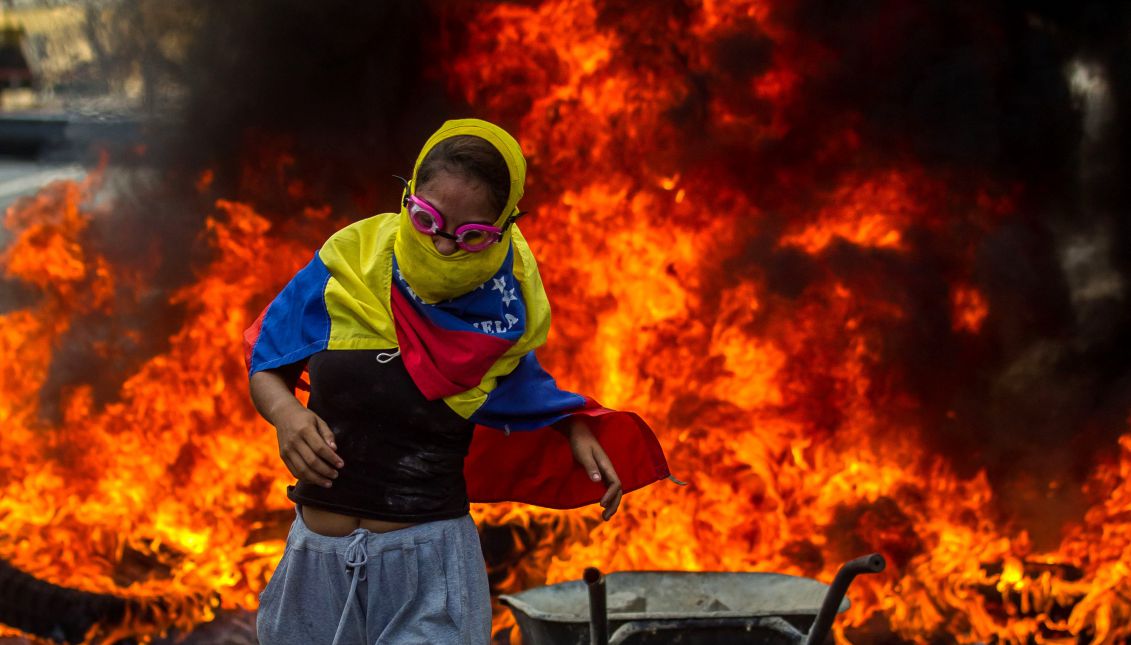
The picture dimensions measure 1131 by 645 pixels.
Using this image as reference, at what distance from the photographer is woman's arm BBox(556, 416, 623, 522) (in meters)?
2.84

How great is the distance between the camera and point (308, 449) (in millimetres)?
2549

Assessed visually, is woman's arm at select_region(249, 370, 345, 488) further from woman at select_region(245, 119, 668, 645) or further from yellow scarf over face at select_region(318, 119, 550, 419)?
yellow scarf over face at select_region(318, 119, 550, 419)

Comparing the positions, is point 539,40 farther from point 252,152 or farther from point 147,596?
point 147,596

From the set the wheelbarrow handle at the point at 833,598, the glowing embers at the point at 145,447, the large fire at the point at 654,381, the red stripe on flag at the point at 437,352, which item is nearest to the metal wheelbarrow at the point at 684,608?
the wheelbarrow handle at the point at 833,598

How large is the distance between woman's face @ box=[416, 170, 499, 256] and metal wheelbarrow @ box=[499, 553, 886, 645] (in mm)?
1028

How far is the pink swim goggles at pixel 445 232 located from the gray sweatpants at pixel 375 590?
0.68 m

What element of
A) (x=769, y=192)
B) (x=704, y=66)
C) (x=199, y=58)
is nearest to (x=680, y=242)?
(x=769, y=192)

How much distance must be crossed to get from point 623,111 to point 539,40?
0.61 metres

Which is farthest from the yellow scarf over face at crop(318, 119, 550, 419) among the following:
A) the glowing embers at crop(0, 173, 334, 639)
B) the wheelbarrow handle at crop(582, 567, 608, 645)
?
the glowing embers at crop(0, 173, 334, 639)

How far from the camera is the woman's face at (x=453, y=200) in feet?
8.57

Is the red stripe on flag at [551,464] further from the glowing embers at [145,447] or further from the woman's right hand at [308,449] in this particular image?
the glowing embers at [145,447]

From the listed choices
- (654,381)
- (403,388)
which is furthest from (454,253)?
(654,381)

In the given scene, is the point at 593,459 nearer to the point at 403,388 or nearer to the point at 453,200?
the point at 403,388

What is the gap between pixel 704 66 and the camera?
641 cm
